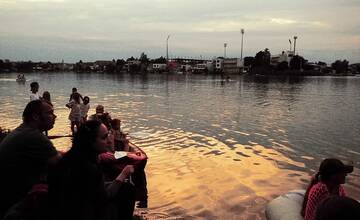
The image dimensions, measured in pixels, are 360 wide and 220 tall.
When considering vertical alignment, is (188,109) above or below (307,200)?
below

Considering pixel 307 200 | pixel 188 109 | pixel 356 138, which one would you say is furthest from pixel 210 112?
Result: pixel 307 200

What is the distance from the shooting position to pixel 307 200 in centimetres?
635

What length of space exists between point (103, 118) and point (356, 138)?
1256 cm

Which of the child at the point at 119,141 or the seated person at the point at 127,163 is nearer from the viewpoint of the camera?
the seated person at the point at 127,163

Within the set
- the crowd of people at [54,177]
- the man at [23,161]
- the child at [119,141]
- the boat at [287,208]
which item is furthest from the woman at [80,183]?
the child at [119,141]

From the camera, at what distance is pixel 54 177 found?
14.4 feet

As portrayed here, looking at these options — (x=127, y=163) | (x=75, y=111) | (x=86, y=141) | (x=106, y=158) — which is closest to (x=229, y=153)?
(x=75, y=111)

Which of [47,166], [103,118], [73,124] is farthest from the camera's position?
[73,124]

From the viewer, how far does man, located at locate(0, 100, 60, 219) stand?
16.1 feet

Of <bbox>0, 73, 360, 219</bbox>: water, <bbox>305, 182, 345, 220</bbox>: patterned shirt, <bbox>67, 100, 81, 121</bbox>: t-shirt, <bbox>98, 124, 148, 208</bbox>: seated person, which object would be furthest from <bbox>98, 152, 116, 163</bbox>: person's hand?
<bbox>67, 100, 81, 121</bbox>: t-shirt

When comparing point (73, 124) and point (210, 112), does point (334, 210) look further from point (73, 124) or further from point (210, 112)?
point (210, 112)

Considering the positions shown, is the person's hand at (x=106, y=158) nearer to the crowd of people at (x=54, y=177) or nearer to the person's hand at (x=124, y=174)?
the crowd of people at (x=54, y=177)

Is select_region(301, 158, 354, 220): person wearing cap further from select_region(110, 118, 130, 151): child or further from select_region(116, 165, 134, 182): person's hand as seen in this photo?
select_region(110, 118, 130, 151): child

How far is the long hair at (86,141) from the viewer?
451cm
